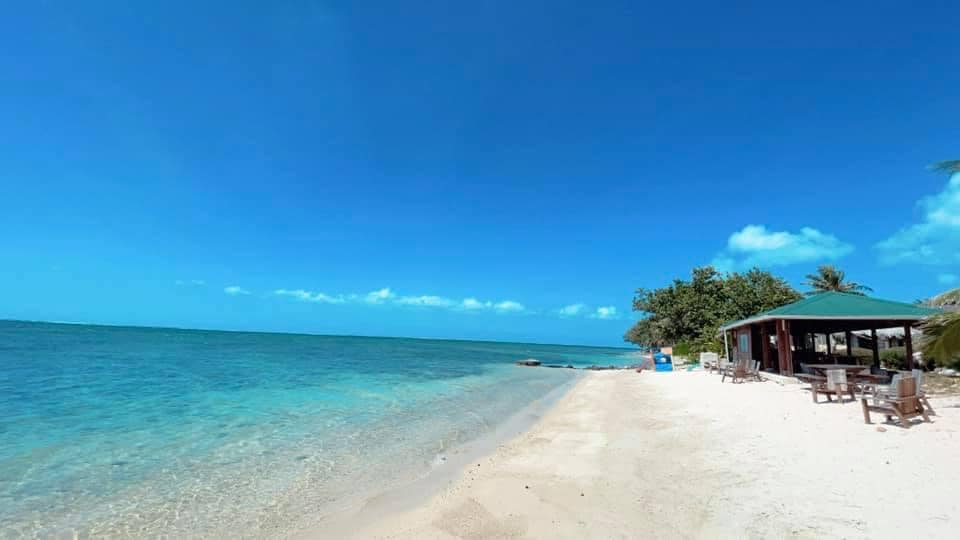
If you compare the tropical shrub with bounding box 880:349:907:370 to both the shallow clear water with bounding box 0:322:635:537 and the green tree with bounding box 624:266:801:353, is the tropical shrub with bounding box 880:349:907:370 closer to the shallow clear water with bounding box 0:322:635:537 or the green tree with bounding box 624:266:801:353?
the green tree with bounding box 624:266:801:353

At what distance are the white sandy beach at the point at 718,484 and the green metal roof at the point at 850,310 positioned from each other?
5.51 meters

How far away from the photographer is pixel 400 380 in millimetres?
22625

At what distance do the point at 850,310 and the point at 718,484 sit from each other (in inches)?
495

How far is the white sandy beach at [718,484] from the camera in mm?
4438

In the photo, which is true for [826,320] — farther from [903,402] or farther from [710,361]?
[903,402]

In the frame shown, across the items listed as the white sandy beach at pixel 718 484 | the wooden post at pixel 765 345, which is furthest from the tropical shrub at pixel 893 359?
the white sandy beach at pixel 718 484

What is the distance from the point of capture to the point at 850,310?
47.6 ft

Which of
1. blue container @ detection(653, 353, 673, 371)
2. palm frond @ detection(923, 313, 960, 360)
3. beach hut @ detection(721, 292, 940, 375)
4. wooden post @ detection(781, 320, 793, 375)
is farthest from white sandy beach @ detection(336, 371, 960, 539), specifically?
blue container @ detection(653, 353, 673, 371)

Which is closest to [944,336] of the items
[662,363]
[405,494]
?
[405,494]

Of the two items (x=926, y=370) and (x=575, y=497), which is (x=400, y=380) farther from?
(x=926, y=370)

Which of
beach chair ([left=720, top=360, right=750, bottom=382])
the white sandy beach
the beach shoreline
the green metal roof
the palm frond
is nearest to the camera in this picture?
the white sandy beach

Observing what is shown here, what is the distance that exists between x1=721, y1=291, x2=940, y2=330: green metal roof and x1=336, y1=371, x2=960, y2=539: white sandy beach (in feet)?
18.1

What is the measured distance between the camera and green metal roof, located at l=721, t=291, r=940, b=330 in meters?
13.9

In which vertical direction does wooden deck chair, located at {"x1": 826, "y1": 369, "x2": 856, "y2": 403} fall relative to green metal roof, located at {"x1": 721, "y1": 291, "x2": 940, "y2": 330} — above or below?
below
